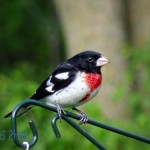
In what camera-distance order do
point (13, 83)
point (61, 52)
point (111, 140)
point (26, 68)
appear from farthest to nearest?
point (61, 52) → point (26, 68) → point (13, 83) → point (111, 140)

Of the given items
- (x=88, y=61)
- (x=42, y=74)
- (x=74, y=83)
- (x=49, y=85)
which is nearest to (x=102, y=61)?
(x=88, y=61)

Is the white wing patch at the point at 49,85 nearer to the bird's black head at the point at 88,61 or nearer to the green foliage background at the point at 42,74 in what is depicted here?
the bird's black head at the point at 88,61

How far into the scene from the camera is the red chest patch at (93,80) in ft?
14.5

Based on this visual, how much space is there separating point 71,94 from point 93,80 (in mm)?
217

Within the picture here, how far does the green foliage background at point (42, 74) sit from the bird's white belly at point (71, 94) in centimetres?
35

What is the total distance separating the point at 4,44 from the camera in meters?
11.9

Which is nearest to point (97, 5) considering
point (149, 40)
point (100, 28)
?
point (100, 28)

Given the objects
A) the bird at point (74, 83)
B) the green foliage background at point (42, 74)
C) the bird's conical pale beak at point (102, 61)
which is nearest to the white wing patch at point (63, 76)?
the bird at point (74, 83)

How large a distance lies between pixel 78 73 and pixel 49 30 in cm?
740

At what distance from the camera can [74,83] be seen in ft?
14.5

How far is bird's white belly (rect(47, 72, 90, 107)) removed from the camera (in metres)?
4.34

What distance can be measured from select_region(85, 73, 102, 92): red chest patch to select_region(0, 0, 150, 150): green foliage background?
1.90 feet

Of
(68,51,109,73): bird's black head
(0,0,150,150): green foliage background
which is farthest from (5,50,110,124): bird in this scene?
(0,0,150,150): green foliage background

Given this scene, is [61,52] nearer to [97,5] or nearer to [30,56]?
[30,56]
